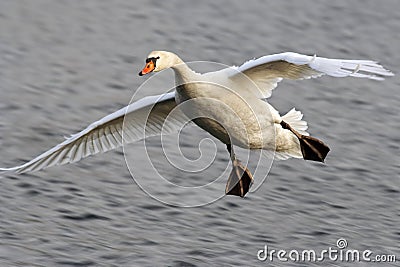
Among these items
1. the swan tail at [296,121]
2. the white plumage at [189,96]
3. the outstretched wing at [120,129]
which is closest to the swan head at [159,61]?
the white plumage at [189,96]

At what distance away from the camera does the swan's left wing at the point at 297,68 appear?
29.2 ft

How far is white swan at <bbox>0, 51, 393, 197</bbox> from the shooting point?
9.55 m

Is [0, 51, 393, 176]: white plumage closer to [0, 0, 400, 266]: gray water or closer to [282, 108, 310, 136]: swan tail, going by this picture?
[282, 108, 310, 136]: swan tail

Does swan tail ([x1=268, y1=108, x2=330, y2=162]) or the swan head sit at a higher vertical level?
the swan head

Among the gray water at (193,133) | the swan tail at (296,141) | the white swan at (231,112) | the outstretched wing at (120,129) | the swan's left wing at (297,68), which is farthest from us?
the gray water at (193,133)

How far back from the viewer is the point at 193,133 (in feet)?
47.1

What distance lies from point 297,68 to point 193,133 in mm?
4642

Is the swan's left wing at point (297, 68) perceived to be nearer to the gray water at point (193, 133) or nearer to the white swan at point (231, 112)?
the white swan at point (231, 112)

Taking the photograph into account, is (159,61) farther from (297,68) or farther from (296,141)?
(296,141)

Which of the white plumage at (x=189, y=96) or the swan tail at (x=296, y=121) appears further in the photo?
the swan tail at (x=296, y=121)

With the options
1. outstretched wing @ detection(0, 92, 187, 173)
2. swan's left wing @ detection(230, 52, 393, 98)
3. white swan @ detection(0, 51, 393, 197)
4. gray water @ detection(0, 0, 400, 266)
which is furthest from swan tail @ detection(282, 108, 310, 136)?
gray water @ detection(0, 0, 400, 266)

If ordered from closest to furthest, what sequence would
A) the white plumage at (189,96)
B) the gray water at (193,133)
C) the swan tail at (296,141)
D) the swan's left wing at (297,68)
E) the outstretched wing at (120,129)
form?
the swan's left wing at (297,68)
the white plumage at (189,96)
the swan tail at (296,141)
the outstretched wing at (120,129)
the gray water at (193,133)

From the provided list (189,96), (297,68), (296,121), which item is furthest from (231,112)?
(296,121)

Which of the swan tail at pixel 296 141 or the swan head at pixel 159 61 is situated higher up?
the swan head at pixel 159 61
